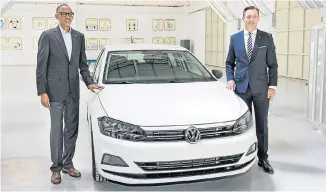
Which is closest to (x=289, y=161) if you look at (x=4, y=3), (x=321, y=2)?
(x=321, y=2)

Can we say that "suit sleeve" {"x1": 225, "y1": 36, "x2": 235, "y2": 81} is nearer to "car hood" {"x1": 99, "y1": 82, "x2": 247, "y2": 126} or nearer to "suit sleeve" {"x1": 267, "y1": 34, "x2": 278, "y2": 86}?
"car hood" {"x1": 99, "y1": 82, "x2": 247, "y2": 126}

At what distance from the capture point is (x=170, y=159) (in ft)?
8.00

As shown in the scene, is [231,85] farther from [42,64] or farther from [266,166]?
[42,64]

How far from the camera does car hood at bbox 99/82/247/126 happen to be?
2551 millimetres

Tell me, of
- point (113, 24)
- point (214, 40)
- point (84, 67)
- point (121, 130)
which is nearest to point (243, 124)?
point (121, 130)

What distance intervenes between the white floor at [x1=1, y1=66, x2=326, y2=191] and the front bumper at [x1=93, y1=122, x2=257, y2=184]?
1.11 feet

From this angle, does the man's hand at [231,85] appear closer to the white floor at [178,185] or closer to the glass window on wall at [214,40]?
the white floor at [178,185]

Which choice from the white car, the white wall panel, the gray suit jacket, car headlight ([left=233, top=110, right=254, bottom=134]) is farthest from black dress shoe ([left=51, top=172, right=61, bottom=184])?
the white wall panel

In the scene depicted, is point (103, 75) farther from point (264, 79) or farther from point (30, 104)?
point (30, 104)

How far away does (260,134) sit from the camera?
10.7ft

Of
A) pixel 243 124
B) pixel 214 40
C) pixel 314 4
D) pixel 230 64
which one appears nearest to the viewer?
pixel 243 124

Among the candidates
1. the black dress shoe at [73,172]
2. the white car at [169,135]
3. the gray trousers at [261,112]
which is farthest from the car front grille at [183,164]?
the black dress shoe at [73,172]

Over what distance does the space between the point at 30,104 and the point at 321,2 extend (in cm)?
537

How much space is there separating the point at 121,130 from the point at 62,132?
740 millimetres
